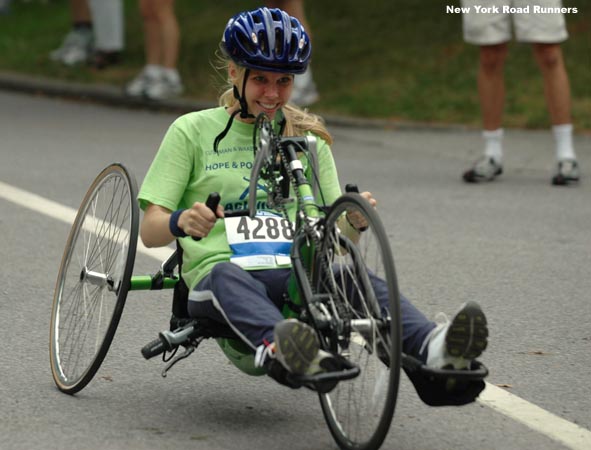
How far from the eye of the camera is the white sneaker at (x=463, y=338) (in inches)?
159

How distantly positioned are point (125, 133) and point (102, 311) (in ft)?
23.5

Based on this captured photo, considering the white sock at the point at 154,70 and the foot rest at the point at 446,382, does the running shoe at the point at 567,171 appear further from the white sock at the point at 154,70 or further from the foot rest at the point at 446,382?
the foot rest at the point at 446,382

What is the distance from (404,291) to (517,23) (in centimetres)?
328

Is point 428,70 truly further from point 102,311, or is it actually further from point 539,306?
point 102,311

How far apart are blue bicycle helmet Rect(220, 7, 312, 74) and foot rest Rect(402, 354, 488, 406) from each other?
1.04m

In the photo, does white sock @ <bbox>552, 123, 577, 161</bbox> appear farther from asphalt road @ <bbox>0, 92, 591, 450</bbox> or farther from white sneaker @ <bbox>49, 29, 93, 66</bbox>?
white sneaker @ <bbox>49, 29, 93, 66</bbox>

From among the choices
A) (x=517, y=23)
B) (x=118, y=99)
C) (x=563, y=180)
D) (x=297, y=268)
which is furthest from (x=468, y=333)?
(x=118, y=99)

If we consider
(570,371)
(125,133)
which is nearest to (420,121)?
(125,133)

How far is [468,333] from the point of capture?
159 inches

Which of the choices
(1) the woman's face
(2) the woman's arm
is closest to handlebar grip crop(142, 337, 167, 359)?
(2) the woman's arm

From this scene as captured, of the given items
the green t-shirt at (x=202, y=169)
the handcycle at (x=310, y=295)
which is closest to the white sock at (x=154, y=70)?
the handcycle at (x=310, y=295)

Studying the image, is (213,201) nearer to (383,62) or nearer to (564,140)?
(564,140)

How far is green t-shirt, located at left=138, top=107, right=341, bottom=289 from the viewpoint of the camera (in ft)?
15.4

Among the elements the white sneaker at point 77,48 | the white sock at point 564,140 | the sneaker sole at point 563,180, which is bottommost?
the sneaker sole at point 563,180
